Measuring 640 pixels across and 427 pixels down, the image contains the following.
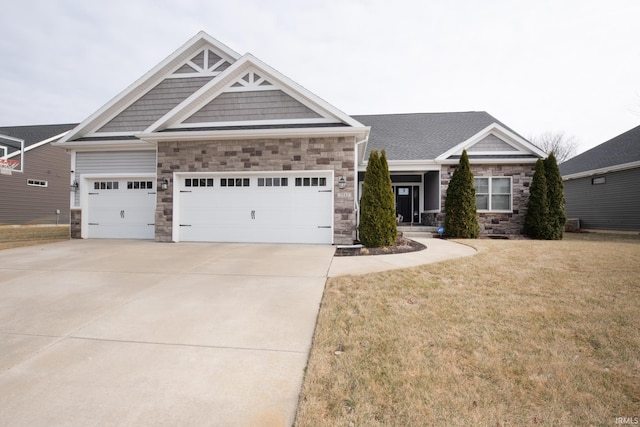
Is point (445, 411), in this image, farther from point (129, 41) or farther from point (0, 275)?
point (129, 41)

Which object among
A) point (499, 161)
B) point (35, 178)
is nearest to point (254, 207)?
point (499, 161)

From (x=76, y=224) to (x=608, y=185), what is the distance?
24.2 meters

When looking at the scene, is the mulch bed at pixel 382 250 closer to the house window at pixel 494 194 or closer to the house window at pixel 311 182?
the house window at pixel 311 182

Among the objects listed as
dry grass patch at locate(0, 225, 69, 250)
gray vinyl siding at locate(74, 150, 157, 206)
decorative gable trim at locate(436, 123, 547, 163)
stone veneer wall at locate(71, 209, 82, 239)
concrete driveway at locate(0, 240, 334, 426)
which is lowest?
concrete driveway at locate(0, 240, 334, 426)

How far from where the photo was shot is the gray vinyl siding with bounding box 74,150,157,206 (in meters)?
10.4

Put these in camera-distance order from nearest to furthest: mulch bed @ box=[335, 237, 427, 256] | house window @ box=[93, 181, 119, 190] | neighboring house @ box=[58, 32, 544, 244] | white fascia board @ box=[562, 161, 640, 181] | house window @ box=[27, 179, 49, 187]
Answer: mulch bed @ box=[335, 237, 427, 256] → neighboring house @ box=[58, 32, 544, 244] → house window @ box=[93, 181, 119, 190] → white fascia board @ box=[562, 161, 640, 181] → house window @ box=[27, 179, 49, 187]

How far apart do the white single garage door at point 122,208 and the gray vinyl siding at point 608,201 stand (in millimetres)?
20917

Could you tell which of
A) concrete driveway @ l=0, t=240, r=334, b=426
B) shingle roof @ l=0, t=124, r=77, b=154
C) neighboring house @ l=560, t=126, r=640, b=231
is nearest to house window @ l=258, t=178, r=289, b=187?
concrete driveway @ l=0, t=240, r=334, b=426

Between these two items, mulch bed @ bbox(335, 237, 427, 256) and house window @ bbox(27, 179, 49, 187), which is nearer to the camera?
mulch bed @ bbox(335, 237, 427, 256)

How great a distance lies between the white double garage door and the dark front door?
761cm

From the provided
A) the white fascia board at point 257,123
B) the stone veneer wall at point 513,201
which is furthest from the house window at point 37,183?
the stone veneer wall at point 513,201

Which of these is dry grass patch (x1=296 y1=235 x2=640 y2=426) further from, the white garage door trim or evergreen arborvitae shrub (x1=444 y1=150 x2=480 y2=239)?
the white garage door trim

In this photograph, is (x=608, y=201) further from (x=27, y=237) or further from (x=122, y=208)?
(x=27, y=237)

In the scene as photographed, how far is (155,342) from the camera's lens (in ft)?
9.91
